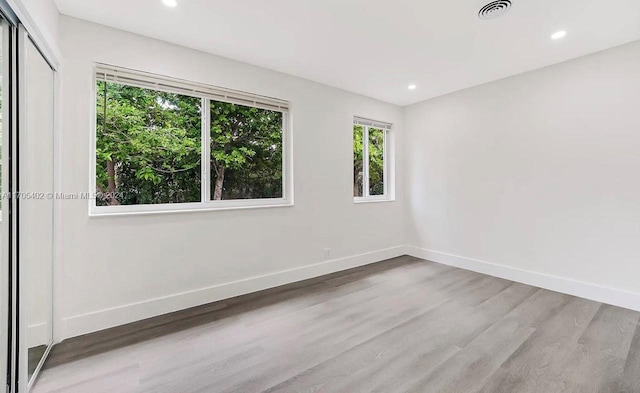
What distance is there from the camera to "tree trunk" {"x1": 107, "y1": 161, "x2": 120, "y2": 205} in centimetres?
246

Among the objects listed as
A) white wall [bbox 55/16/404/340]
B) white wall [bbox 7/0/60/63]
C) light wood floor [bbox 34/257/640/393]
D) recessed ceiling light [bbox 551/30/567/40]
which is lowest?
light wood floor [bbox 34/257/640/393]

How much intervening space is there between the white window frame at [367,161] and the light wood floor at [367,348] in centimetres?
179

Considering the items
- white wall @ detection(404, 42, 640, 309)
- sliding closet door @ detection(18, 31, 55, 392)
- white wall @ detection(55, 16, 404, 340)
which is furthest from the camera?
white wall @ detection(404, 42, 640, 309)

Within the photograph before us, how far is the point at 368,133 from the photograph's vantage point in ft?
14.7

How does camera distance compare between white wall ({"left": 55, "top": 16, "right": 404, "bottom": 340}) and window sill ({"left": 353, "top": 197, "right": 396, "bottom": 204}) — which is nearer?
white wall ({"left": 55, "top": 16, "right": 404, "bottom": 340})

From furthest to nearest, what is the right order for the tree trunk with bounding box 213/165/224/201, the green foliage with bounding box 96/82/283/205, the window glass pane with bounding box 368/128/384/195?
1. the window glass pane with bounding box 368/128/384/195
2. the tree trunk with bounding box 213/165/224/201
3. the green foliage with bounding box 96/82/283/205

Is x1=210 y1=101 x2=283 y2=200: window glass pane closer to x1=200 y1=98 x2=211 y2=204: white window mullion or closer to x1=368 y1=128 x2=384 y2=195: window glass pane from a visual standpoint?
x1=200 y1=98 x2=211 y2=204: white window mullion

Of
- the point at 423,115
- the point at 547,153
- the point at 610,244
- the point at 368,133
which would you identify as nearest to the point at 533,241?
the point at 610,244

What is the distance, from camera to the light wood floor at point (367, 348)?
1706mm

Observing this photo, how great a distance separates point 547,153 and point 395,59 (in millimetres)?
2017

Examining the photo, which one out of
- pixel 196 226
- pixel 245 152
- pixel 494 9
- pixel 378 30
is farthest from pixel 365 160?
pixel 196 226

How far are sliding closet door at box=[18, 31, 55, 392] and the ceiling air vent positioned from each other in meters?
2.97

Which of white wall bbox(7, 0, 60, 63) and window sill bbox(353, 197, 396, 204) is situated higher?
white wall bbox(7, 0, 60, 63)

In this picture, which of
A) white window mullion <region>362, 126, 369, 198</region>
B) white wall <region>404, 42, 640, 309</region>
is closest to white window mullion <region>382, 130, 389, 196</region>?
white window mullion <region>362, 126, 369, 198</region>
